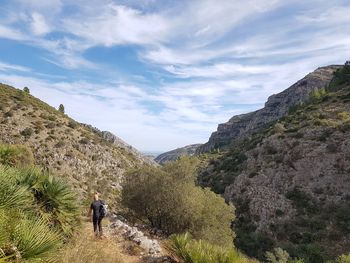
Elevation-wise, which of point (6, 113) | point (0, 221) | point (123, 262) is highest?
point (6, 113)

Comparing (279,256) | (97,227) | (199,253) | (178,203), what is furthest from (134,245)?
(279,256)

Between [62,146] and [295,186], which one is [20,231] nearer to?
[295,186]

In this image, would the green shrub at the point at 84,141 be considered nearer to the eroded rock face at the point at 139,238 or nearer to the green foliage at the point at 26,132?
the green foliage at the point at 26,132

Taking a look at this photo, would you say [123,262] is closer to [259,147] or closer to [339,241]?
[339,241]

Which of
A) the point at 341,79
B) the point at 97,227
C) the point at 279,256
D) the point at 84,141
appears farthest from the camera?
the point at 341,79

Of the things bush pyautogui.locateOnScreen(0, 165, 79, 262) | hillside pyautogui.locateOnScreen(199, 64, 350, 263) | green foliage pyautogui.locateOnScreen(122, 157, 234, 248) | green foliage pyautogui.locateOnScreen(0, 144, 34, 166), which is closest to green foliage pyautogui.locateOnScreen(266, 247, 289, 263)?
hillside pyautogui.locateOnScreen(199, 64, 350, 263)

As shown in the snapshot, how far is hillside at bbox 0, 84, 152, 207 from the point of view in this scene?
152ft

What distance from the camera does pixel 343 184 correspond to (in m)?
36.8

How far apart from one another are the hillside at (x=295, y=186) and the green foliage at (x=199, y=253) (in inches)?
619

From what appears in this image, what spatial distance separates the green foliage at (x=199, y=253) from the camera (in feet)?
37.9

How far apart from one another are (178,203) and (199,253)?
11409 millimetres

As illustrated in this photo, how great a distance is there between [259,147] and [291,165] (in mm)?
6936

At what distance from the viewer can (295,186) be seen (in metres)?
38.6

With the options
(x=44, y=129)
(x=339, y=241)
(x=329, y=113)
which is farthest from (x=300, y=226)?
(x=44, y=129)
